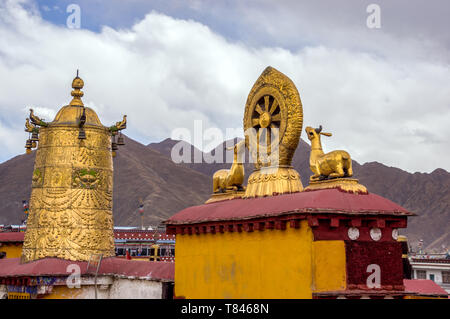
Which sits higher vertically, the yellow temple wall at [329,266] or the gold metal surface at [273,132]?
the gold metal surface at [273,132]

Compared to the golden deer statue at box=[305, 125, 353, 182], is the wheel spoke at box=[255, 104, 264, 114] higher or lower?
higher

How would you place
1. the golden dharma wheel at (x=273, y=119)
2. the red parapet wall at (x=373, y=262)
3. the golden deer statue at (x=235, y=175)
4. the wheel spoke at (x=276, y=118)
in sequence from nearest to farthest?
the red parapet wall at (x=373, y=262)
the golden dharma wheel at (x=273, y=119)
the wheel spoke at (x=276, y=118)
the golden deer statue at (x=235, y=175)

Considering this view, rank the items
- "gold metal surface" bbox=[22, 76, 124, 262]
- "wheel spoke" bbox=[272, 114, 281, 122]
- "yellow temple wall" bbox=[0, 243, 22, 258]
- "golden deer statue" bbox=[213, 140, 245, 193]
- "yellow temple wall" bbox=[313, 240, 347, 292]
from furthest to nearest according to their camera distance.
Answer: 1. "yellow temple wall" bbox=[0, 243, 22, 258]
2. "gold metal surface" bbox=[22, 76, 124, 262]
3. "golden deer statue" bbox=[213, 140, 245, 193]
4. "wheel spoke" bbox=[272, 114, 281, 122]
5. "yellow temple wall" bbox=[313, 240, 347, 292]

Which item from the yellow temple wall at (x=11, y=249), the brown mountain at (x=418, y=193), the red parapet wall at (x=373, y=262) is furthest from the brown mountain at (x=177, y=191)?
the red parapet wall at (x=373, y=262)

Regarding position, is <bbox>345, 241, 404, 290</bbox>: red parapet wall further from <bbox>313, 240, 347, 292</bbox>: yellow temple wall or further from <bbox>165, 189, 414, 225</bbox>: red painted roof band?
<bbox>165, 189, 414, 225</bbox>: red painted roof band

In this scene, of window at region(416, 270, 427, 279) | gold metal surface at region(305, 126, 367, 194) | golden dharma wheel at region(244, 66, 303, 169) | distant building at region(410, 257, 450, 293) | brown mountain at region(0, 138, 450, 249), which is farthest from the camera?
brown mountain at region(0, 138, 450, 249)

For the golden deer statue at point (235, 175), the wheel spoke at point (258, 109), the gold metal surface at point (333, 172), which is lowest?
the gold metal surface at point (333, 172)

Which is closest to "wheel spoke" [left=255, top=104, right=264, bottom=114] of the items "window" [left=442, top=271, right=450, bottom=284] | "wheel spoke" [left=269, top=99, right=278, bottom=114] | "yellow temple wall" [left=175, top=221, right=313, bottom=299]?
"wheel spoke" [left=269, top=99, right=278, bottom=114]

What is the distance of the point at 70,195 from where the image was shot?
2342cm

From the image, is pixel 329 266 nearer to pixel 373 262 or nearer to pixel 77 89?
pixel 373 262

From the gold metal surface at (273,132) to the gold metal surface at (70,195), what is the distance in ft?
30.1

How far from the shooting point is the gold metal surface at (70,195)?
23.2 meters

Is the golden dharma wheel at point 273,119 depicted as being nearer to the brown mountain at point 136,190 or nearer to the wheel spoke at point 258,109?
the wheel spoke at point 258,109

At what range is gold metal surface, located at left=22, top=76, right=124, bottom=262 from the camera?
23.2 meters
